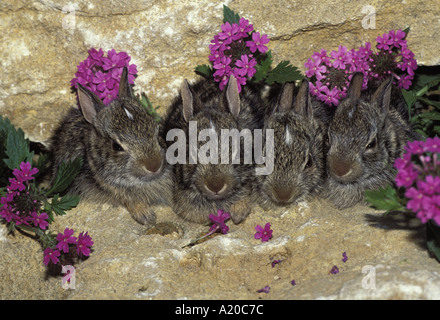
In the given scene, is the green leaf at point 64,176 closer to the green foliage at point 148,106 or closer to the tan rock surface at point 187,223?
the tan rock surface at point 187,223

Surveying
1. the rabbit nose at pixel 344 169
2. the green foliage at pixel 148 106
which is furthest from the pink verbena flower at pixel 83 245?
the rabbit nose at pixel 344 169

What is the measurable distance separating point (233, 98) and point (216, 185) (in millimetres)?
1092

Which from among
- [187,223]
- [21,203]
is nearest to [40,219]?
[21,203]

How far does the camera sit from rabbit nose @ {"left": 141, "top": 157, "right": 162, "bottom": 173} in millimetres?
6488

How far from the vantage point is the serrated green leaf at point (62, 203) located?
22.3ft

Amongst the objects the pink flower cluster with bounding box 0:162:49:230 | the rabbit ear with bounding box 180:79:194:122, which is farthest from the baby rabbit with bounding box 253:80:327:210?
the pink flower cluster with bounding box 0:162:49:230

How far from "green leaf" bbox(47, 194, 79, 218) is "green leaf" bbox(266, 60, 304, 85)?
251cm

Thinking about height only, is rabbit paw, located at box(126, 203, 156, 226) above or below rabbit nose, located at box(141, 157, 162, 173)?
below

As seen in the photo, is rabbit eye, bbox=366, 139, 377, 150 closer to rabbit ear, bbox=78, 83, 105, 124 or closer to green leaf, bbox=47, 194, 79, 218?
rabbit ear, bbox=78, 83, 105, 124

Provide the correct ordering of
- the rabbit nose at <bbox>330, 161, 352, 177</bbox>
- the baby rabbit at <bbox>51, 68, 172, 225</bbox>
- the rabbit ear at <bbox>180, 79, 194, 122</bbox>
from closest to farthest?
the rabbit nose at <bbox>330, 161, 352, 177</bbox> → the baby rabbit at <bbox>51, 68, 172, 225</bbox> → the rabbit ear at <bbox>180, 79, 194, 122</bbox>

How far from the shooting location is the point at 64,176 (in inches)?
268

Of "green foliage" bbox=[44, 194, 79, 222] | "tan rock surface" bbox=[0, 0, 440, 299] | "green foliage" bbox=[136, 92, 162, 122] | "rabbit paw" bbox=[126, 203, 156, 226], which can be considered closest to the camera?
"tan rock surface" bbox=[0, 0, 440, 299]

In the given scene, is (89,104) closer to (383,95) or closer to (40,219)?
(40,219)

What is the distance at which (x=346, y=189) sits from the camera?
6785 millimetres
